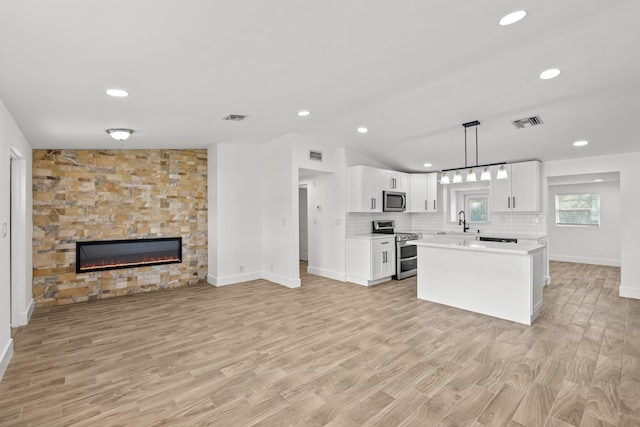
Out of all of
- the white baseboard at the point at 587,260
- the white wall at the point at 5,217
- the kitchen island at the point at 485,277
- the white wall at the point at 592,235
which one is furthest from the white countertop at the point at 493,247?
the white baseboard at the point at 587,260

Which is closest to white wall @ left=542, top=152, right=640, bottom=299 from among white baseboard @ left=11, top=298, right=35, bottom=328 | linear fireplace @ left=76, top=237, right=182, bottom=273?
linear fireplace @ left=76, top=237, right=182, bottom=273

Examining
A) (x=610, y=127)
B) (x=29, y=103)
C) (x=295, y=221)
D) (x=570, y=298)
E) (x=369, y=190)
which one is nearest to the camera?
(x=29, y=103)

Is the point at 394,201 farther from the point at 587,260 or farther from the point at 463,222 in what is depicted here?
the point at 587,260

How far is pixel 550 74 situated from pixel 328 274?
4711 mm

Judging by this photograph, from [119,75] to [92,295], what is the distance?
396 cm

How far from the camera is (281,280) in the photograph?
584cm

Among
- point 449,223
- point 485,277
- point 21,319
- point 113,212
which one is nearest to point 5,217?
point 21,319

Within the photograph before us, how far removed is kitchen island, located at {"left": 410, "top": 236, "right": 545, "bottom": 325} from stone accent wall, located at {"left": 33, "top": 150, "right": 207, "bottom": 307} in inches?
160

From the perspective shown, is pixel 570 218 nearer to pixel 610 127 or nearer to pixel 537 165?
pixel 537 165

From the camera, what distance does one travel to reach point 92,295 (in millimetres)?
5020

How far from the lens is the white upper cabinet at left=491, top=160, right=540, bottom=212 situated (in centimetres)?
583

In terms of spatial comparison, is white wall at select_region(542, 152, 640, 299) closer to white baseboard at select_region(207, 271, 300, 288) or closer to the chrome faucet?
the chrome faucet

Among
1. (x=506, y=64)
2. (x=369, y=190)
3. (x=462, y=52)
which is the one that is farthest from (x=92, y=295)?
(x=506, y=64)

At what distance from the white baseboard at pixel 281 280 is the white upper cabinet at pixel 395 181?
2629mm
